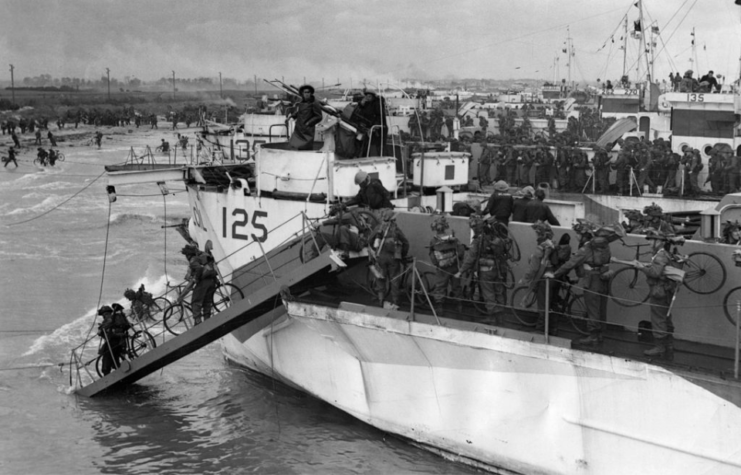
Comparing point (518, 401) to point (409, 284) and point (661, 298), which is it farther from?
point (409, 284)

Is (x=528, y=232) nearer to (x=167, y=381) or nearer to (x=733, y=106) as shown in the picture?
(x=167, y=381)

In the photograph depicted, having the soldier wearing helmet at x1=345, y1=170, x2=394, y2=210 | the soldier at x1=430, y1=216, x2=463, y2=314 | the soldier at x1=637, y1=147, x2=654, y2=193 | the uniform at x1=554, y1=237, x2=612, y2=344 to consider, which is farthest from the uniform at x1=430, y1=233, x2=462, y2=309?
the soldier at x1=637, y1=147, x2=654, y2=193

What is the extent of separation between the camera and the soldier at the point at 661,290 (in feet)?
34.0

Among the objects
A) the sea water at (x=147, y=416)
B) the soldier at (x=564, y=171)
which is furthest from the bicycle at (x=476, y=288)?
the soldier at (x=564, y=171)

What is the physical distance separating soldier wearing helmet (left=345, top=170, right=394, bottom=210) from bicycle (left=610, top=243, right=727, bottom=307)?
13.7 feet

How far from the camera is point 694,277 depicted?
35.3ft

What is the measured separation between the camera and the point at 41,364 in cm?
1711

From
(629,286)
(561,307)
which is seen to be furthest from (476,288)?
(629,286)

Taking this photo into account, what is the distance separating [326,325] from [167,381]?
4.76 metres

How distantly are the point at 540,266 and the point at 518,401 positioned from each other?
1701 millimetres

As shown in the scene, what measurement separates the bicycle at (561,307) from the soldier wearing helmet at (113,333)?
6.57 metres

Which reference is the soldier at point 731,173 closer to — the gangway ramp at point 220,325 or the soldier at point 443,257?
the soldier at point 443,257

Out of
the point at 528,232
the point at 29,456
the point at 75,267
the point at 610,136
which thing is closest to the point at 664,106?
the point at 610,136

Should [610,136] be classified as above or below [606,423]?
above
